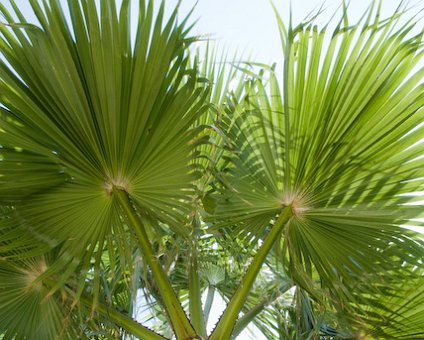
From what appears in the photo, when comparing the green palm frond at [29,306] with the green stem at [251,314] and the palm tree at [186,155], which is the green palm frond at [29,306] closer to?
the palm tree at [186,155]

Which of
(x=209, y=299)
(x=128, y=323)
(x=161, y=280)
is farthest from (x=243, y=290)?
(x=209, y=299)

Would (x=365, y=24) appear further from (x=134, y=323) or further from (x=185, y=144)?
(x=134, y=323)

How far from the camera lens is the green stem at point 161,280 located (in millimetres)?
1515

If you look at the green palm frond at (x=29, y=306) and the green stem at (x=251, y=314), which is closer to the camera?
the green palm frond at (x=29, y=306)

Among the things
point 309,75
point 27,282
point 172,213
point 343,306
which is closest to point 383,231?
point 343,306

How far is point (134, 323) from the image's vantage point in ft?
5.31

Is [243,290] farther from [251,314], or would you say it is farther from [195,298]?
[251,314]

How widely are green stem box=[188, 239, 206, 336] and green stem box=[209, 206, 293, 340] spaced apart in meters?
0.27

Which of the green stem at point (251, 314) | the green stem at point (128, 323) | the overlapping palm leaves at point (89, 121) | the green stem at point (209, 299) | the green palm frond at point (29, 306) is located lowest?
the green palm frond at point (29, 306)

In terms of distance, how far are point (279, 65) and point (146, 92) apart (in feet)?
1.48

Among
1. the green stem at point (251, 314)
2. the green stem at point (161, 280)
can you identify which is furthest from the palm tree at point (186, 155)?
the green stem at point (251, 314)

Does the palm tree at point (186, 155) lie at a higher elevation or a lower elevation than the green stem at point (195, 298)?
higher

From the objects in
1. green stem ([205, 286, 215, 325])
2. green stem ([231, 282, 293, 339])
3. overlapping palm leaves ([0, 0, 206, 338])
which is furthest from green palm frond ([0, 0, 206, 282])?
green stem ([205, 286, 215, 325])

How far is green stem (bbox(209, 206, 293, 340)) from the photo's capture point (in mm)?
1527
